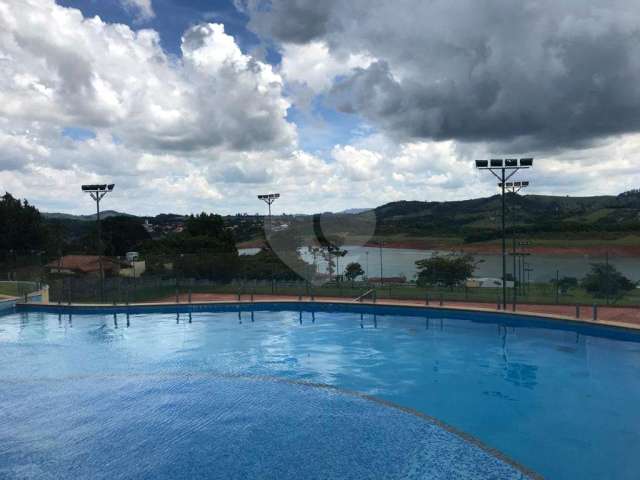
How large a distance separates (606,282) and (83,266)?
28.0 m

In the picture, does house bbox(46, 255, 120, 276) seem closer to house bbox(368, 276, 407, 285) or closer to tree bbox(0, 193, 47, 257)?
tree bbox(0, 193, 47, 257)

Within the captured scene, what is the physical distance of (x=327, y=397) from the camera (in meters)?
9.26

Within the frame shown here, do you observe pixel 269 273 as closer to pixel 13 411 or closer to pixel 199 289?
pixel 199 289

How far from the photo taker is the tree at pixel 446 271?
19188 mm

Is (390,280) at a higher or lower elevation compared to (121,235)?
lower

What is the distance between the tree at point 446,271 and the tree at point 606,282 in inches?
184

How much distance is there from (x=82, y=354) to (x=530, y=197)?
73.0 meters

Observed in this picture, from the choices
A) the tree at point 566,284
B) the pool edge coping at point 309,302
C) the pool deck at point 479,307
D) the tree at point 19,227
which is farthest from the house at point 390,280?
the tree at point 19,227

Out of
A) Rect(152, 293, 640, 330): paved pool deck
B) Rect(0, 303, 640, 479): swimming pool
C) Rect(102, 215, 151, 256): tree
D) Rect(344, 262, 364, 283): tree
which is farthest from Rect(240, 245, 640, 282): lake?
Rect(102, 215, 151, 256): tree

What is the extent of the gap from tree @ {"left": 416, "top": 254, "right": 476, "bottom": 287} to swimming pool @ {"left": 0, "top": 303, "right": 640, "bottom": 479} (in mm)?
3064

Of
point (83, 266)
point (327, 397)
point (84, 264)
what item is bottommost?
point (327, 397)

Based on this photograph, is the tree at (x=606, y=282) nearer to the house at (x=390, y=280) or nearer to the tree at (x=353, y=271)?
the house at (x=390, y=280)

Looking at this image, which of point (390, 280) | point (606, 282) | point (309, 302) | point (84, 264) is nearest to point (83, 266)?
point (84, 264)

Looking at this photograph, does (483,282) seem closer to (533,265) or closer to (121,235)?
(533,265)
